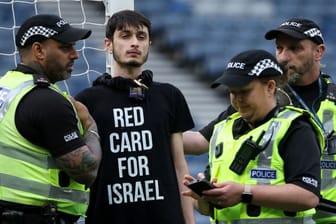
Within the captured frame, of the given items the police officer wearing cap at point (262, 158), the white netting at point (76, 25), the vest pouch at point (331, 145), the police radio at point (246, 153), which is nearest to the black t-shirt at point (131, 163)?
the police officer wearing cap at point (262, 158)

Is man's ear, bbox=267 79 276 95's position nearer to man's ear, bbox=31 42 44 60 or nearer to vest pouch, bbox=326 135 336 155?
vest pouch, bbox=326 135 336 155

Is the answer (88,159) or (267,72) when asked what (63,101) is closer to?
(88,159)

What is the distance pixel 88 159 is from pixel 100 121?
1.18ft

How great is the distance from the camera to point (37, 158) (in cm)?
414

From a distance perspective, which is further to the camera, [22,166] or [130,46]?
[130,46]

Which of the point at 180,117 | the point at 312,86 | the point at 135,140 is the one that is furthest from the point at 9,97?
the point at 312,86

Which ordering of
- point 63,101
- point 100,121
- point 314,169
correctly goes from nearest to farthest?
1. point 314,169
2. point 63,101
3. point 100,121

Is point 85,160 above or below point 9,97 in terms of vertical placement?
below

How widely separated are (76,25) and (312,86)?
2294 mm

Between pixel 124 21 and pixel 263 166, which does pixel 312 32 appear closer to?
pixel 124 21

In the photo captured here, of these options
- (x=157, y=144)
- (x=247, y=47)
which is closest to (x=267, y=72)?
(x=157, y=144)

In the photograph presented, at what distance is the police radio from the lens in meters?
3.86

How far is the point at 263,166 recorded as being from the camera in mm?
3852

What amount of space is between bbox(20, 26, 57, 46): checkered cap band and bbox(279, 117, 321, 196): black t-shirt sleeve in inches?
46.4
